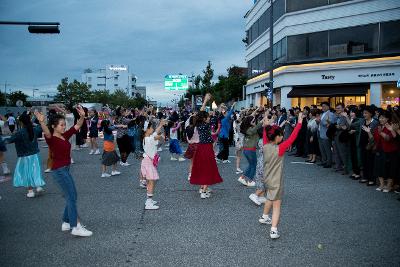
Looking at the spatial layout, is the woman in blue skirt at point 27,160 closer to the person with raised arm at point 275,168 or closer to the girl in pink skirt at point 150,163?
the girl in pink skirt at point 150,163

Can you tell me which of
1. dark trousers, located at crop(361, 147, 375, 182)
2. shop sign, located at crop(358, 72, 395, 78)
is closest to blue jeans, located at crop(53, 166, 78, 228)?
dark trousers, located at crop(361, 147, 375, 182)

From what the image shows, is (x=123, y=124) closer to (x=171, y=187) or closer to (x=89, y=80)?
(x=171, y=187)

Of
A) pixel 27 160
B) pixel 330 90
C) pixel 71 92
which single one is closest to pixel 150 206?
pixel 27 160

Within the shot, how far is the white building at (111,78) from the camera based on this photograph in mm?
131750

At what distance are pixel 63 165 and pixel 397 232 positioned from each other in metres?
5.32

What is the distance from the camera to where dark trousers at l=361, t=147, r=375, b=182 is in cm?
935

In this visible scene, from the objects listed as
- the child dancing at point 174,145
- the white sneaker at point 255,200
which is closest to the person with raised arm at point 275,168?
the white sneaker at point 255,200

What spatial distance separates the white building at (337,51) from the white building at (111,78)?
105850mm

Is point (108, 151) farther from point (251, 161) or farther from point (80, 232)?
point (80, 232)

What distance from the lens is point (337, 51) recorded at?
91.3 ft

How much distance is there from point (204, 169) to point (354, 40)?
23685 millimetres

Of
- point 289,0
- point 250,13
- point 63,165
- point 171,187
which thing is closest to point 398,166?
point 171,187

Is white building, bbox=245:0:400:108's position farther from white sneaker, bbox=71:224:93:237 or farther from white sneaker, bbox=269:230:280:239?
white sneaker, bbox=71:224:93:237

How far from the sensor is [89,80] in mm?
135375
